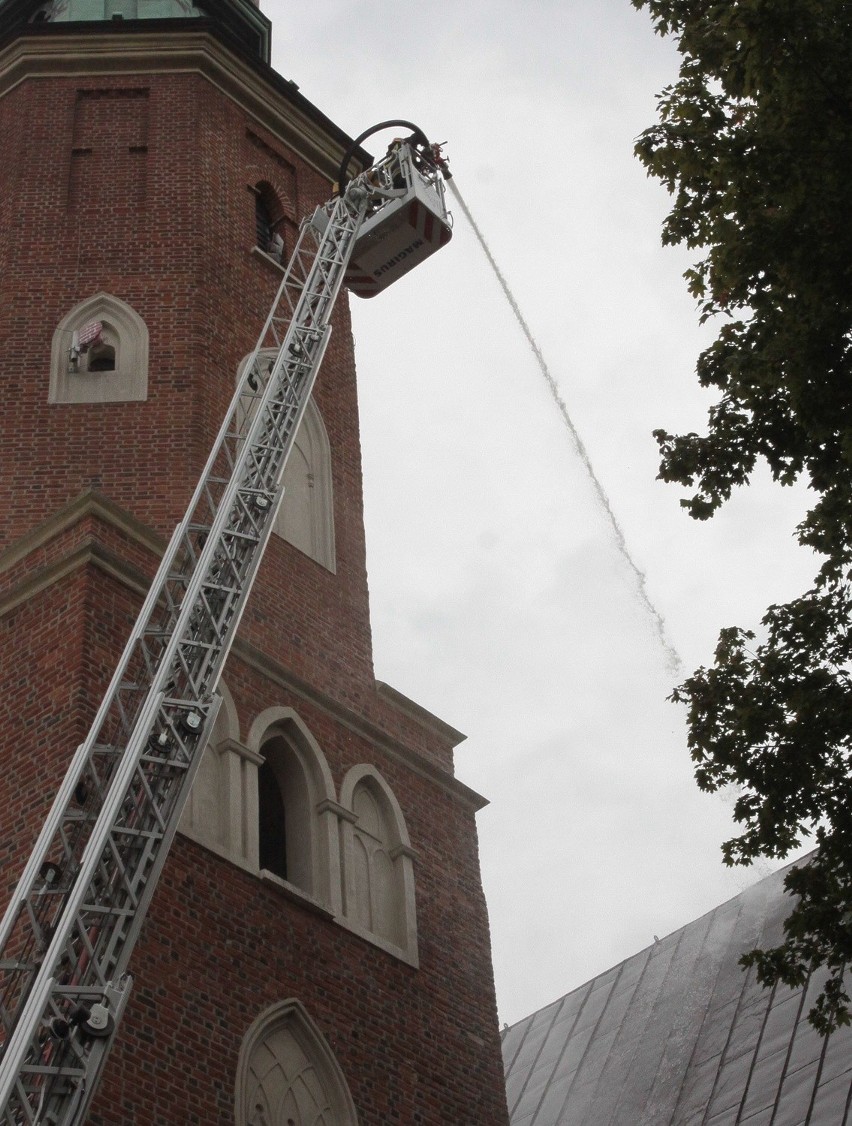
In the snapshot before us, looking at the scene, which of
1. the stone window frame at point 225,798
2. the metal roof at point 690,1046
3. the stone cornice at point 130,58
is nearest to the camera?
the stone window frame at point 225,798

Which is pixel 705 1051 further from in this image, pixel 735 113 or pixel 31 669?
pixel 735 113

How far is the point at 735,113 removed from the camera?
1191 cm

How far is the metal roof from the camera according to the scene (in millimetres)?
18844

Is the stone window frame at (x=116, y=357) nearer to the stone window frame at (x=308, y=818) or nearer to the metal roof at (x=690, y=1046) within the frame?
the stone window frame at (x=308, y=818)

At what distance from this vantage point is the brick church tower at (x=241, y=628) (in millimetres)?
13703

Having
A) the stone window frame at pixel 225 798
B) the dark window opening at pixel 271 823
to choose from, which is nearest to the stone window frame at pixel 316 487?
the dark window opening at pixel 271 823

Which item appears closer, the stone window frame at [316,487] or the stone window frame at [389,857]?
the stone window frame at [389,857]

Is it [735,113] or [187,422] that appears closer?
[735,113]

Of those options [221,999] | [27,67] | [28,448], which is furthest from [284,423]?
[27,67]

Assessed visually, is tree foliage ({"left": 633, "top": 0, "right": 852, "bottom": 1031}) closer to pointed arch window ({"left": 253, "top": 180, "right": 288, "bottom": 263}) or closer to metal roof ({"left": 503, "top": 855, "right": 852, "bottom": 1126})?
metal roof ({"left": 503, "top": 855, "right": 852, "bottom": 1126})

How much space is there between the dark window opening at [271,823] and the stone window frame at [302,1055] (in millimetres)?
1570

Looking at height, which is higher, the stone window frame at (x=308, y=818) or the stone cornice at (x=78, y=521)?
the stone cornice at (x=78, y=521)

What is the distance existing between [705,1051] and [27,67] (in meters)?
14.7

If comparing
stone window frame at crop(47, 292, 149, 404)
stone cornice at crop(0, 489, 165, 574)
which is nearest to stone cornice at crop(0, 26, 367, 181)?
stone window frame at crop(47, 292, 149, 404)
